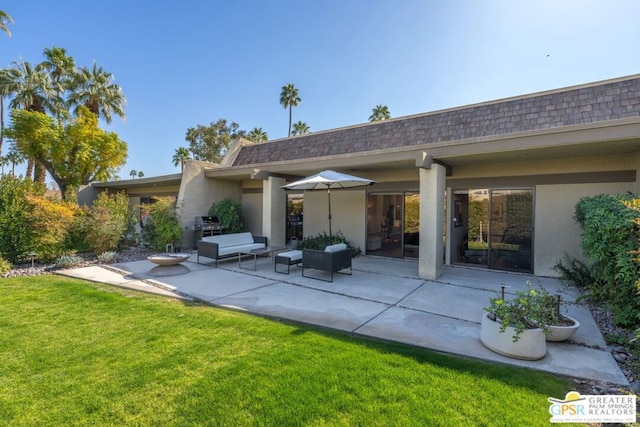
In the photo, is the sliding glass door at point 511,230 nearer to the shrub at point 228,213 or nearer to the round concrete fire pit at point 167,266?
the round concrete fire pit at point 167,266

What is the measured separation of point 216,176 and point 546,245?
37.6 ft

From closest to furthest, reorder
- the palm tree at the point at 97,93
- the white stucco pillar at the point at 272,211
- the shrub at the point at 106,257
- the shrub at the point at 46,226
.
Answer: the shrub at the point at 46,226 → the shrub at the point at 106,257 → the white stucco pillar at the point at 272,211 → the palm tree at the point at 97,93

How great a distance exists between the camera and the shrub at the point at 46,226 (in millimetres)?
8094

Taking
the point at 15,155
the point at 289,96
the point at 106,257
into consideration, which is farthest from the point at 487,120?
the point at 289,96

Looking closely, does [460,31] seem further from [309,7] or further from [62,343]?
[62,343]

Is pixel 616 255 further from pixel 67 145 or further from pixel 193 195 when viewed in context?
pixel 67 145

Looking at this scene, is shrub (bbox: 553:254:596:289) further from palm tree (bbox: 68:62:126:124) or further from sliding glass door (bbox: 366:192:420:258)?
palm tree (bbox: 68:62:126:124)

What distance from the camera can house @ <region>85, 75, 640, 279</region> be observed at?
6598 millimetres

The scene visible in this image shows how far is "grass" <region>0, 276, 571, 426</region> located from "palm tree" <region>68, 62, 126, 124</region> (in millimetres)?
21618

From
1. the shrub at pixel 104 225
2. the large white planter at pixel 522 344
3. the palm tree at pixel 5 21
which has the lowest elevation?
the large white planter at pixel 522 344

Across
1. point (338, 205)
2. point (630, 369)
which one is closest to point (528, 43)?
point (338, 205)

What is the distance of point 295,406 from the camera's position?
8.13 ft

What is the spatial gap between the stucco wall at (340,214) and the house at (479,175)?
4 centimetres

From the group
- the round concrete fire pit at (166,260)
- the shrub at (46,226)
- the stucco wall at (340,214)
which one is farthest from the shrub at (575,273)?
the shrub at (46,226)
